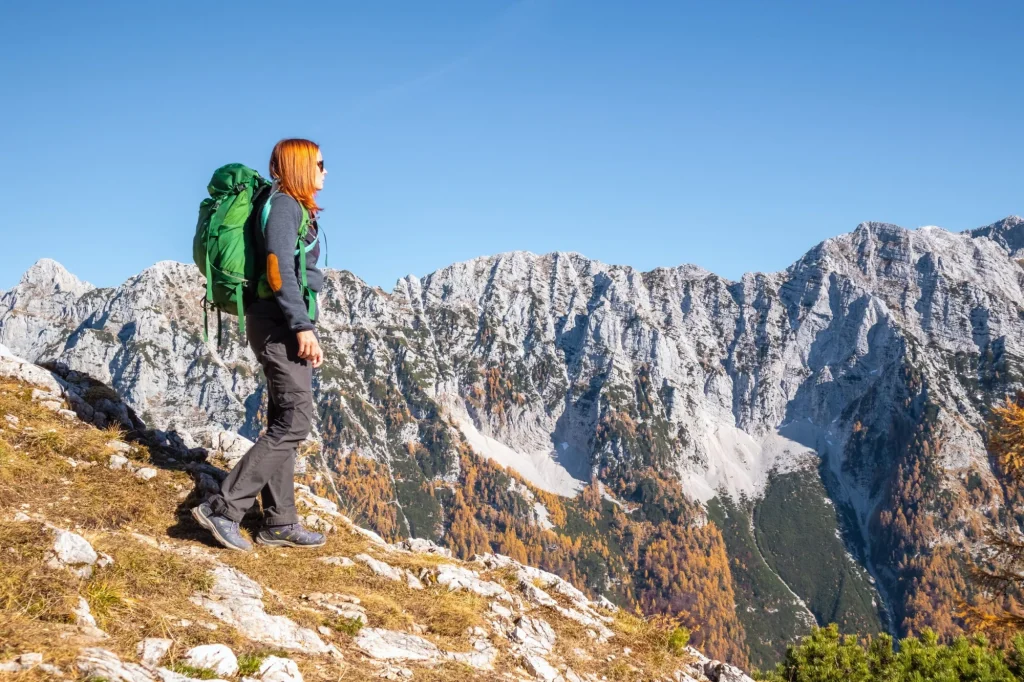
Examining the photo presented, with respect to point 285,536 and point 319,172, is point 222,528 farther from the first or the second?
point 319,172

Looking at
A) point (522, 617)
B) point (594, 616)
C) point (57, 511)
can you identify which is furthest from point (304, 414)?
point (594, 616)

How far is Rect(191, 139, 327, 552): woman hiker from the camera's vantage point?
27.1 ft

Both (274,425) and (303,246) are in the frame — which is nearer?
(303,246)

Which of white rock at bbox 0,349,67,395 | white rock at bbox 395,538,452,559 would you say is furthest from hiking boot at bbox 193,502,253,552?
white rock at bbox 0,349,67,395

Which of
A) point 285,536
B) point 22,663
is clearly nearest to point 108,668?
point 22,663

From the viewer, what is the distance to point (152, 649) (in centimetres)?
546

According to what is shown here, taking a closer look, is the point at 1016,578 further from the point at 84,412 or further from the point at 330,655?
the point at 84,412

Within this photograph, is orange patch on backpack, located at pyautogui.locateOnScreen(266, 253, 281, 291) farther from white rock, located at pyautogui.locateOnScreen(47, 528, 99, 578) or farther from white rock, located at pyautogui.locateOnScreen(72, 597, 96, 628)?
white rock, located at pyautogui.locateOnScreen(72, 597, 96, 628)

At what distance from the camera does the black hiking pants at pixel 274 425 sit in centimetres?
881

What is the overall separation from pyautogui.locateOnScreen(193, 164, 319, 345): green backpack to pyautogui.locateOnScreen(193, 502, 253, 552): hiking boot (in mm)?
2559

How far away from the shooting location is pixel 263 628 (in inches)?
276

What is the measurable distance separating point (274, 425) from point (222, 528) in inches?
61.4

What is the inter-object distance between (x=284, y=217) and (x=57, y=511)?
17.1 ft

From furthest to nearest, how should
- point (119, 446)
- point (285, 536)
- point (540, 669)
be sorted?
point (119, 446) < point (285, 536) < point (540, 669)
